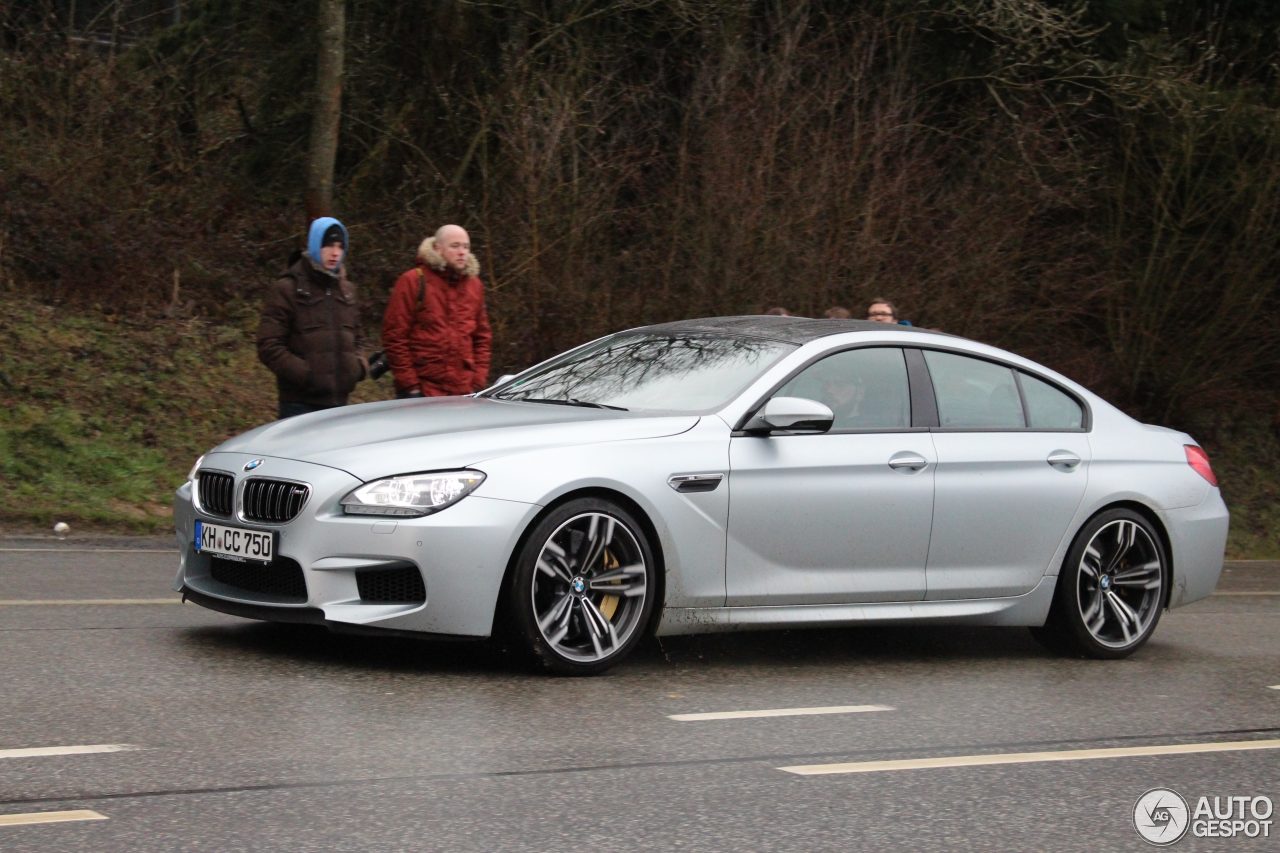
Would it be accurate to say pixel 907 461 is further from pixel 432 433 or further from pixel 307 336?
pixel 307 336

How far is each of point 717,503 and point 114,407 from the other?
914 cm

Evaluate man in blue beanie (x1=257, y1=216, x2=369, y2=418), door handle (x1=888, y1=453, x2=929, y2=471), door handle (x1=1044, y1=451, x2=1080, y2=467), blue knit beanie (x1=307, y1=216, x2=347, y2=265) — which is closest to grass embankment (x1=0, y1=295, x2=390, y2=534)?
man in blue beanie (x1=257, y1=216, x2=369, y2=418)

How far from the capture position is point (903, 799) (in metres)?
5.67

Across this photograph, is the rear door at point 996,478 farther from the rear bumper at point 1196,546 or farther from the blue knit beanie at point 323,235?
the blue knit beanie at point 323,235

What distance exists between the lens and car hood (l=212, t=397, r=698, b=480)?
7.14 m

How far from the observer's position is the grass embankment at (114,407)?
1328cm

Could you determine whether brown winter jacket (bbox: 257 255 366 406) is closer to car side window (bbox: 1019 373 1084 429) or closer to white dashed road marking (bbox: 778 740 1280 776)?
car side window (bbox: 1019 373 1084 429)

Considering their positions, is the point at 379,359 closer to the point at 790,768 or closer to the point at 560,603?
the point at 560,603

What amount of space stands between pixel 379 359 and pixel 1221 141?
496 inches

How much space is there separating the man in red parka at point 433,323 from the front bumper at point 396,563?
384 centimetres

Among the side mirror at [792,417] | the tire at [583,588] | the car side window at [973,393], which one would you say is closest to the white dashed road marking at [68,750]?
the tire at [583,588]

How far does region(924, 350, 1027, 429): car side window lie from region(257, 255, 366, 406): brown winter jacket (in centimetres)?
346

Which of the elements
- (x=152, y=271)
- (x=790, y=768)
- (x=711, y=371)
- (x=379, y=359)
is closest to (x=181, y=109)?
(x=152, y=271)

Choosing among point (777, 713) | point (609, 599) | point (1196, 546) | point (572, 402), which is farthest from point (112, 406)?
point (777, 713)
